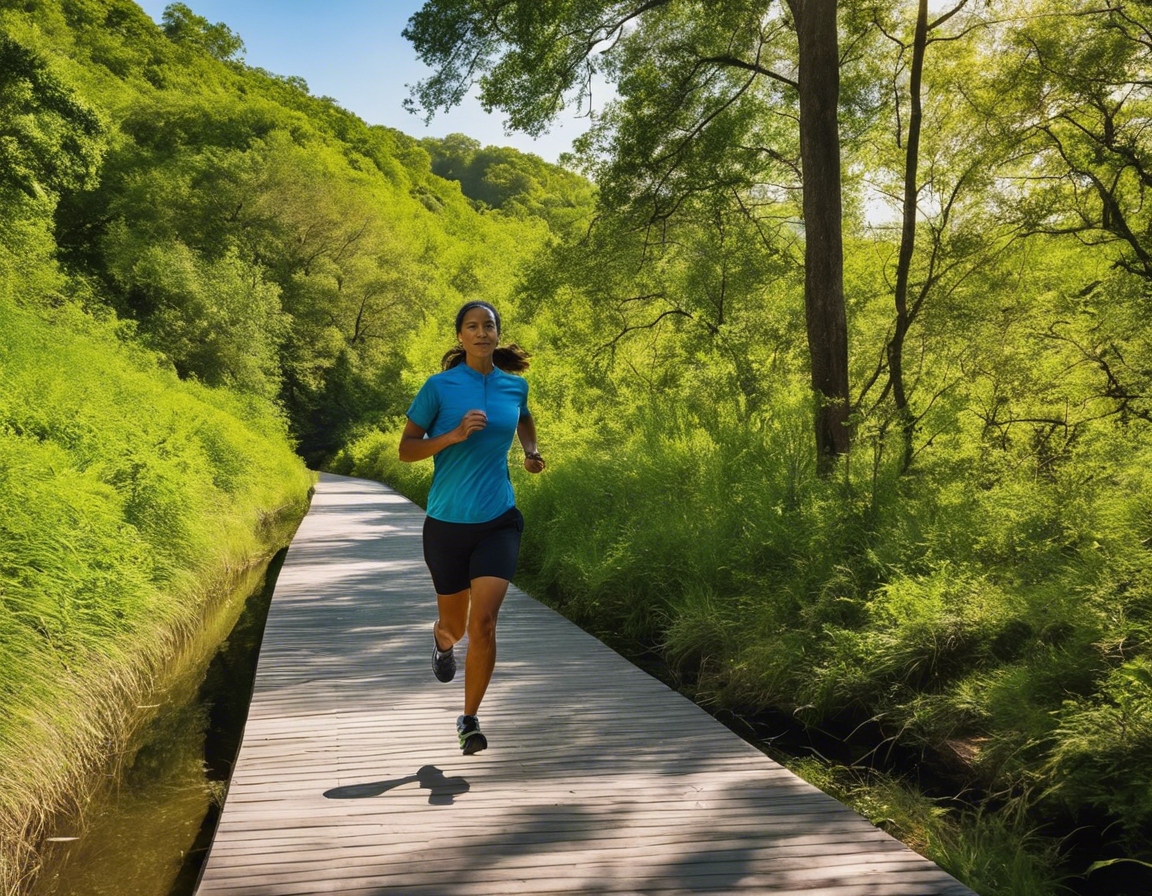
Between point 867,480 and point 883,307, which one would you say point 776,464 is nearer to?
point 867,480

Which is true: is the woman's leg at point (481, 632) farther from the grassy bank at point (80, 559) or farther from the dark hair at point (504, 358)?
the grassy bank at point (80, 559)

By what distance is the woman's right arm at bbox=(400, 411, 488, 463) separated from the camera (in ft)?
13.0

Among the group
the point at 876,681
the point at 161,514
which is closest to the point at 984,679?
the point at 876,681

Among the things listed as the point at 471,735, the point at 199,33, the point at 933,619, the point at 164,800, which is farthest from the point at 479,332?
the point at 199,33

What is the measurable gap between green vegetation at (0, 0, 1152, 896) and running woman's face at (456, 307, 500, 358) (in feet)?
10.1

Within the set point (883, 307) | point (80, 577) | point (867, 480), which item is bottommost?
point (80, 577)

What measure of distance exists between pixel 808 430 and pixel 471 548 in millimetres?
5995

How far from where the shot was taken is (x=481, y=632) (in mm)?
4262

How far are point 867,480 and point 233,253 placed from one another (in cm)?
3387

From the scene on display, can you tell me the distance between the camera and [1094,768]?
13.1ft

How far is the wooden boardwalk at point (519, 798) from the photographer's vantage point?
11.0 feet

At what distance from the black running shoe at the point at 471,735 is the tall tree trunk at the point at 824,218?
5.30 meters

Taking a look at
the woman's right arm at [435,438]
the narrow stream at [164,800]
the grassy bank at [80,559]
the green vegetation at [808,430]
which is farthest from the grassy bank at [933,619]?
the grassy bank at [80,559]

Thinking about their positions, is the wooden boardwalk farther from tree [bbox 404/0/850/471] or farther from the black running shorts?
tree [bbox 404/0/850/471]
